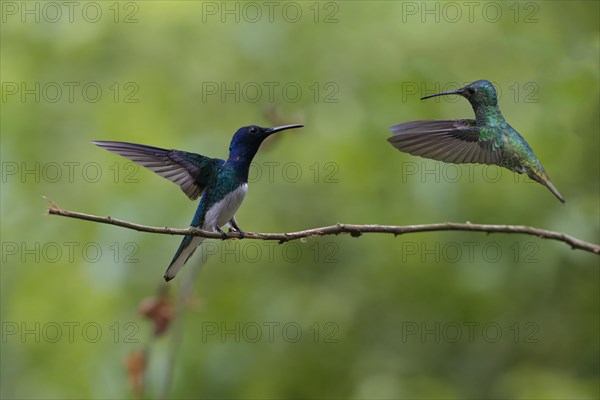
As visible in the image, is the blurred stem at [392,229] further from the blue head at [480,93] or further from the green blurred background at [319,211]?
the green blurred background at [319,211]

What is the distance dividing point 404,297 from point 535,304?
0.74m

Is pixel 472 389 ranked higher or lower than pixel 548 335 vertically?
lower

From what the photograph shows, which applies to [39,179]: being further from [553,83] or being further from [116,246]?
[553,83]

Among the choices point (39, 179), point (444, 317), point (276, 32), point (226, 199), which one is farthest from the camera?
point (276, 32)

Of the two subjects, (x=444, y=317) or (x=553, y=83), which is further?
(x=444, y=317)

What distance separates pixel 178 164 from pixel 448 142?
1.15m

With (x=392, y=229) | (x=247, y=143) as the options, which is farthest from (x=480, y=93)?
(x=247, y=143)

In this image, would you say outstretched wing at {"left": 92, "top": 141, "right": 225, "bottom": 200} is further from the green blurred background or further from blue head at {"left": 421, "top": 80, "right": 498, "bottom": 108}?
blue head at {"left": 421, "top": 80, "right": 498, "bottom": 108}

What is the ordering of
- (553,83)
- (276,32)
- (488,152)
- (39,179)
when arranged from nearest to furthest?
(488,152)
(553,83)
(39,179)
(276,32)

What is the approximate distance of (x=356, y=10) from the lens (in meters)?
4.76

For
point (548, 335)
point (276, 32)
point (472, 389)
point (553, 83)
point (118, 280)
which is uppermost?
point (276, 32)

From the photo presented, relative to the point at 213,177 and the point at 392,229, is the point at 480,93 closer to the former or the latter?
the point at 392,229

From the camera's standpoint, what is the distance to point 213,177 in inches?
120

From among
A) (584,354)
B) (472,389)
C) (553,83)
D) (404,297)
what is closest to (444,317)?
(404,297)
